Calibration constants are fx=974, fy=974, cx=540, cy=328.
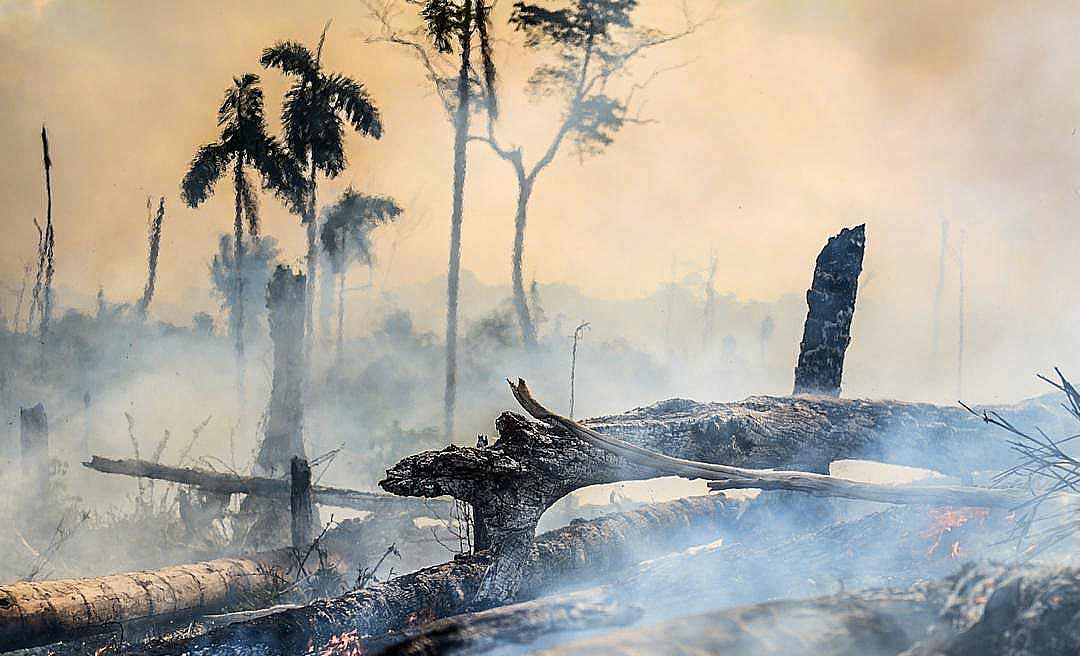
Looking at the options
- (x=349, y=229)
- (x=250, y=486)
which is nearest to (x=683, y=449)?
(x=250, y=486)

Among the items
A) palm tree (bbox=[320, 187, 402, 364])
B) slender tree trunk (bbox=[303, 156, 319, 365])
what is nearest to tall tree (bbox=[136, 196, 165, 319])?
slender tree trunk (bbox=[303, 156, 319, 365])

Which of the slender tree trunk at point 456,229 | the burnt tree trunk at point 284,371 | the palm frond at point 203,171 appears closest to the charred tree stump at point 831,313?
the burnt tree trunk at point 284,371

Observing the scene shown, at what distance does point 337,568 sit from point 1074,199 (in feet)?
36.7

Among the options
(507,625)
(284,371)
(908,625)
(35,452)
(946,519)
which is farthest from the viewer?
(284,371)

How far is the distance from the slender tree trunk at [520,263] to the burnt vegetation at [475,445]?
5 cm

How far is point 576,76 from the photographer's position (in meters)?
14.4

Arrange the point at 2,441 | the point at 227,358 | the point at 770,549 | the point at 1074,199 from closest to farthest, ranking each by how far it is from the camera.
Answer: the point at 770,549 → the point at 1074,199 → the point at 2,441 → the point at 227,358

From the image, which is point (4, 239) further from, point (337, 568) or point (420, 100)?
point (337, 568)

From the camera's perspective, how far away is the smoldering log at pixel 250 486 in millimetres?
9492

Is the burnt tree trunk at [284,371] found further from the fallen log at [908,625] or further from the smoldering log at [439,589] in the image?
the fallen log at [908,625]

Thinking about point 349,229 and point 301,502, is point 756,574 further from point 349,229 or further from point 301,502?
point 349,229

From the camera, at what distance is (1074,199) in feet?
44.3

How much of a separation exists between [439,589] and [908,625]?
2308 millimetres

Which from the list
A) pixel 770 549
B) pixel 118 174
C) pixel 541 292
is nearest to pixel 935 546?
pixel 770 549
